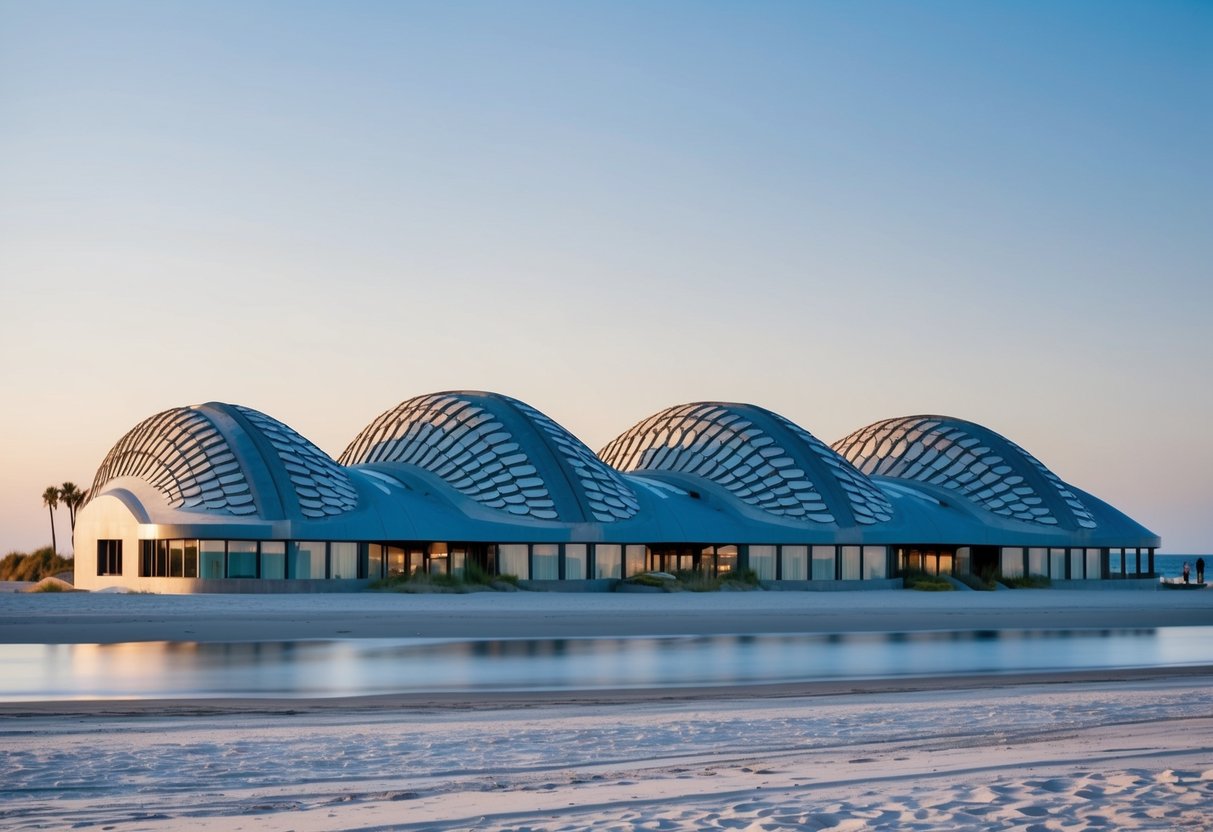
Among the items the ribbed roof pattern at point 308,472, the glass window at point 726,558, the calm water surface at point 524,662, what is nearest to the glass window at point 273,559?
the ribbed roof pattern at point 308,472

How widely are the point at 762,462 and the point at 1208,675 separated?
4339cm

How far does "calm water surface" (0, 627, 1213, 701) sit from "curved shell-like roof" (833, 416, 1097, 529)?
3837cm

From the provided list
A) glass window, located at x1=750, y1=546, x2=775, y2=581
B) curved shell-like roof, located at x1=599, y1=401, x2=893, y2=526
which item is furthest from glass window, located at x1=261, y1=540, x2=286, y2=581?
curved shell-like roof, located at x1=599, y1=401, x2=893, y2=526

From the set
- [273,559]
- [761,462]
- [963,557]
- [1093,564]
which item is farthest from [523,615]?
[1093,564]

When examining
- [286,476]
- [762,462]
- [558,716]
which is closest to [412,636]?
[558,716]

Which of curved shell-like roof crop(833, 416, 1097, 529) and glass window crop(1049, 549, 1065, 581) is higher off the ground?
curved shell-like roof crop(833, 416, 1097, 529)

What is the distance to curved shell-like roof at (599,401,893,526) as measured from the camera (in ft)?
198

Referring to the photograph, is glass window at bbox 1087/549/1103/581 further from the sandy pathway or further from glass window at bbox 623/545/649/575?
the sandy pathway

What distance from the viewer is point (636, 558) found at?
56.4 meters

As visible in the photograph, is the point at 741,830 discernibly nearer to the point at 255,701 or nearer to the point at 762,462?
the point at 255,701

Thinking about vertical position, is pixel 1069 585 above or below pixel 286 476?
below

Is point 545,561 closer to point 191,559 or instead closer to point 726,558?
point 726,558

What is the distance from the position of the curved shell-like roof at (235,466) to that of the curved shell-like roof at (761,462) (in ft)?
57.5

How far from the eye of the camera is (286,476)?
164 feet
